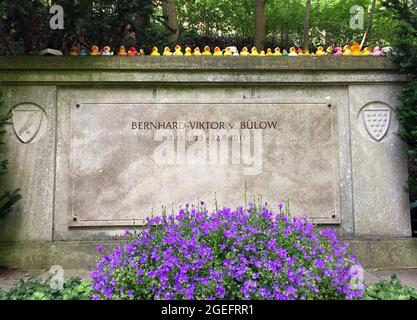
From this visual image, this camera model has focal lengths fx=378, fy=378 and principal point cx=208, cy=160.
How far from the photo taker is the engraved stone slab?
496cm

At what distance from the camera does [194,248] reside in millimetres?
2684

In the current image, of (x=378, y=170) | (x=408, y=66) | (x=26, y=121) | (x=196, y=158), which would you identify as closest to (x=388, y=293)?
(x=378, y=170)

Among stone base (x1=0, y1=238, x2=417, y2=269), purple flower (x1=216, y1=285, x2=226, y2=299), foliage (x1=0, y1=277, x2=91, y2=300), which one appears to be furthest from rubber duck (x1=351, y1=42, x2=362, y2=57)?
foliage (x1=0, y1=277, x2=91, y2=300)

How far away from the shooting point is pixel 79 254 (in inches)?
189

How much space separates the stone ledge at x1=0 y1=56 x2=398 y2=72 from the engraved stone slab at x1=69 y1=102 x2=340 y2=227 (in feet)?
1.66

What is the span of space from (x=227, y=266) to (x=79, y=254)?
9.57 feet

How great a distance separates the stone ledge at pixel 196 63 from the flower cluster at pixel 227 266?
107 inches

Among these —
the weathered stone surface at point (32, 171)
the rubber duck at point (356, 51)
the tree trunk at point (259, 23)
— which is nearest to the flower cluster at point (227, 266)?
the weathered stone surface at point (32, 171)

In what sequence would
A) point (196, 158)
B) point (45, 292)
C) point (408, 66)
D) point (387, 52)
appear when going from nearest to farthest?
point (45, 292) → point (408, 66) → point (196, 158) → point (387, 52)

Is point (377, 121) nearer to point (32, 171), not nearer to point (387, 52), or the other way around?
point (387, 52)
